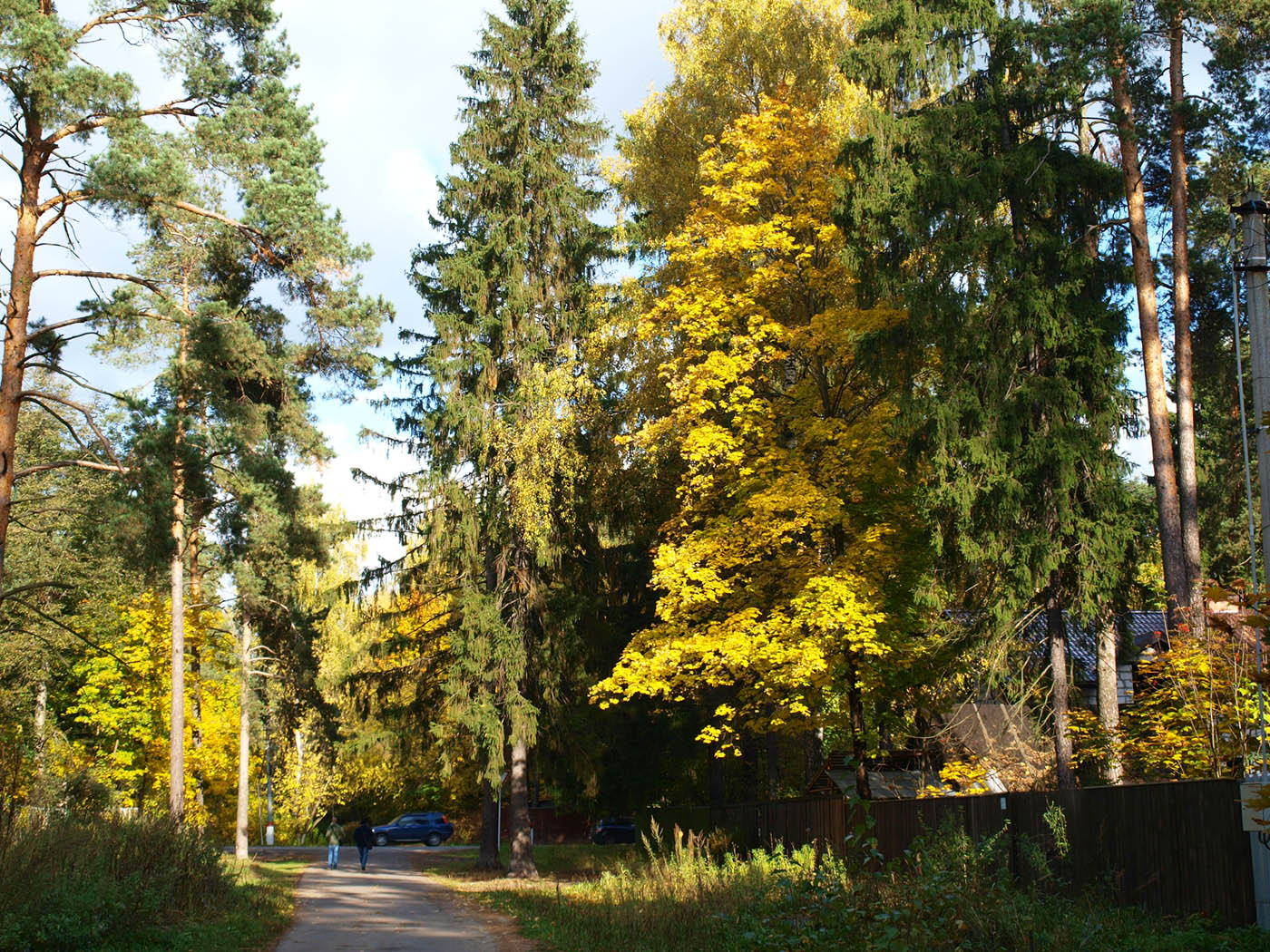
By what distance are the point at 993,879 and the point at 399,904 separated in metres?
12.1

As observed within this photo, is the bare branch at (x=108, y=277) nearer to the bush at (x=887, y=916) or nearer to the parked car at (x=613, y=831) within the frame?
the bush at (x=887, y=916)

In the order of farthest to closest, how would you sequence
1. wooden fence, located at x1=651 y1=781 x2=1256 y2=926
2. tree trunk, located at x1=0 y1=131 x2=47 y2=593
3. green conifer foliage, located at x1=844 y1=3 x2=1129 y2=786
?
green conifer foliage, located at x1=844 y1=3 x2=1129 y2=786, tree trunk, located at x1=0 y1=131 x2=47 y2=593, wooden fence, located at x1=651 y1=781 x2=1256 y2=926

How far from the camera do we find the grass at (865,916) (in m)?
8.14

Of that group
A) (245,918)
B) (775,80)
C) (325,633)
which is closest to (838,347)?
(775,80)

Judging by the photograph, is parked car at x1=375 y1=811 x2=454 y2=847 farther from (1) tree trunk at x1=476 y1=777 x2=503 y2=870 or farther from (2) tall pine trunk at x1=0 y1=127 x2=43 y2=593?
(2) tall pine trunk at x1=0 y1=127 x2=43 y2=593

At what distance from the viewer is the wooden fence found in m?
10.4

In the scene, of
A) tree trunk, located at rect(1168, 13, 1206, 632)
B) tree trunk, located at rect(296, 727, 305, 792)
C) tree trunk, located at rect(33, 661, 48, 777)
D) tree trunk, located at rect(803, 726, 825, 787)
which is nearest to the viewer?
tree trunk, located at rect(1168, 13, 1206, 632)

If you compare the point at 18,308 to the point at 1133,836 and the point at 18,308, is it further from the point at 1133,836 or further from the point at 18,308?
the point at 1133,836

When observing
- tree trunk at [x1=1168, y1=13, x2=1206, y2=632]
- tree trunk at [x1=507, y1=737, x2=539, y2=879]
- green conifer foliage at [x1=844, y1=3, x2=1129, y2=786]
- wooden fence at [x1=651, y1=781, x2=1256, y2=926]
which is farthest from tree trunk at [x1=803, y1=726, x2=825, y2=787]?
tree trunk at [x1=1168, y1=13, x2=1206, y2=632]

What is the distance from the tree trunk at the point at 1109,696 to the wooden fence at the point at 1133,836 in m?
3.61

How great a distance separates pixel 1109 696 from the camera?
18625mm

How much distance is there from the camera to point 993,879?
1020cm

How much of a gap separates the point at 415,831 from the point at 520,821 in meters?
25.8

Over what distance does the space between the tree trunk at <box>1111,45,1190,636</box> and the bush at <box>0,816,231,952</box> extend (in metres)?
14.8
